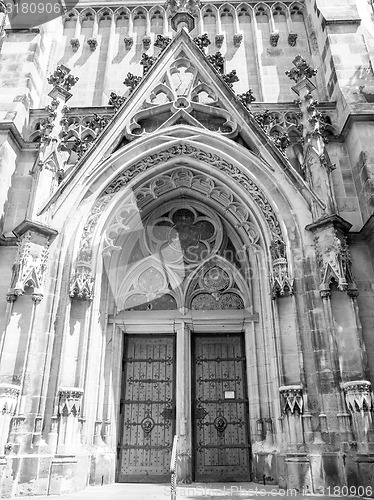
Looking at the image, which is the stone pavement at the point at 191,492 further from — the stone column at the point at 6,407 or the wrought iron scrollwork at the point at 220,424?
the wrought iron scrollwork at the point at 220,424

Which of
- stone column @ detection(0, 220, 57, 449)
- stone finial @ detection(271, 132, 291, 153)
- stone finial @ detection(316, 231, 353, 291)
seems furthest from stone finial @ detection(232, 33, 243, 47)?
stone column @ detection(0, 220, 57, 449)

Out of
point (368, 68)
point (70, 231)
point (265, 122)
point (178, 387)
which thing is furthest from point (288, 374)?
point (368, 68)

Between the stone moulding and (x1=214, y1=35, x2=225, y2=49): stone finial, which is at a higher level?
(x1=214, y1=35, x2=225, y2=49): stone finial

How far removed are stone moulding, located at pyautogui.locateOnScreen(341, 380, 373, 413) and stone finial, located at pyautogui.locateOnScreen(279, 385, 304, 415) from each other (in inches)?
28.4

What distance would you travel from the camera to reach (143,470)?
871 cm

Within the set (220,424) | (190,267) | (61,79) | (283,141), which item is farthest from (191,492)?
(61,79)

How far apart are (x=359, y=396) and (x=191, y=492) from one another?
2.97 meters

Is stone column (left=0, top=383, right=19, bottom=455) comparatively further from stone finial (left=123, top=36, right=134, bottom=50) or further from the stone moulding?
stone finial (left=123, top=36, right=134, bottom=50)

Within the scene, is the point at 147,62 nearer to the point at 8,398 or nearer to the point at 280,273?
the point at 280,273

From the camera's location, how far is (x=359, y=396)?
22.7 ft

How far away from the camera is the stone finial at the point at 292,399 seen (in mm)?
7348

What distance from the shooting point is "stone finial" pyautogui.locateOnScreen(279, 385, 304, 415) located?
7348mm

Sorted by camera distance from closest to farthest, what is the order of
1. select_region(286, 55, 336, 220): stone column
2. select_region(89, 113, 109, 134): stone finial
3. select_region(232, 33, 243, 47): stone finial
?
1. select_region(286, 55, 336, 220): stone column
2. select_region(89, 113, 109, 134): stone finial
3. select_region(232, 33, 243, 47): stone finial

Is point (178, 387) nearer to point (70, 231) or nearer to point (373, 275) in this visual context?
point (70, 231)
